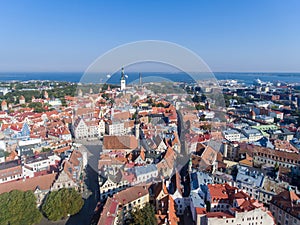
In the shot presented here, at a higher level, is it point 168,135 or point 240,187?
point 168,135

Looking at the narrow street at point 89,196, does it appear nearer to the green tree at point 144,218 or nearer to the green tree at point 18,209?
the green tree at point 18,209

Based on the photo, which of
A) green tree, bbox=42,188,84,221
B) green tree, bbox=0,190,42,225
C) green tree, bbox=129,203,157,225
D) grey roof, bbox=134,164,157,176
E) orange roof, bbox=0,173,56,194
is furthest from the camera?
grey roof, bbox=134,164,157,176

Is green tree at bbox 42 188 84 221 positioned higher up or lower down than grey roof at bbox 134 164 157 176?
lower down

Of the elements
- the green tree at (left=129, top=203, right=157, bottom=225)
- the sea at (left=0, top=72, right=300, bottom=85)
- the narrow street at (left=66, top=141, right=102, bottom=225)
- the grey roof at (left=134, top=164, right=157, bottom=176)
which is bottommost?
the narrow street at (left=66, top=141, right=102, bottom=225)

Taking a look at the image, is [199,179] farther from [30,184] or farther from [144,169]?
[30,184]

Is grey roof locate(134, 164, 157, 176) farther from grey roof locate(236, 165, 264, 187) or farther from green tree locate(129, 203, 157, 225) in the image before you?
grey roof locate(236, 165, 264, 187)

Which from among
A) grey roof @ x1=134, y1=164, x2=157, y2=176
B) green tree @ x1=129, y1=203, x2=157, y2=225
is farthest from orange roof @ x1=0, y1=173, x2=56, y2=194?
green tree @ x1=129, y1=203, x2=157, y2=225

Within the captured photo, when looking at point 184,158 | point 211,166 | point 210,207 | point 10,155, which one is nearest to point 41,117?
point 10,155

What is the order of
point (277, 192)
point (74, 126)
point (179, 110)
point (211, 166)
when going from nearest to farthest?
point (277, 192), point (211, 166), point (179, 110), point (74, 126)

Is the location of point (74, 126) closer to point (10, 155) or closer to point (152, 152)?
point (10, 155)
